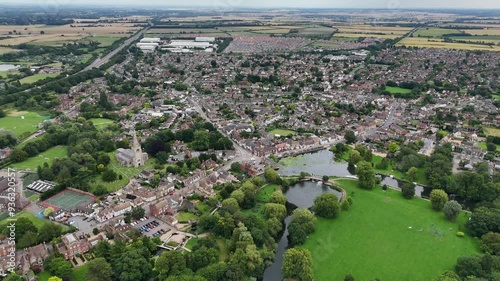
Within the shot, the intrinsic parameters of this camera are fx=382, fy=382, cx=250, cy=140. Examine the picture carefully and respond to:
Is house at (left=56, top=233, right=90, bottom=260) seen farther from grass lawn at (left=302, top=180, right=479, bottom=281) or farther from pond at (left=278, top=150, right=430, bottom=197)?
pond at (left=278, top=150, right=430, bottom=197)

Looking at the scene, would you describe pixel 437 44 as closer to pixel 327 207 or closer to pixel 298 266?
pixel 327 207

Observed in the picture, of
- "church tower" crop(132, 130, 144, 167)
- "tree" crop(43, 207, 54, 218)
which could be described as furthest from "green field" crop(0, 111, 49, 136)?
"tree" crop(43, 207, 54, 218)

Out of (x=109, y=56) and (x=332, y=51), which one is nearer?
(x=109, y=56)

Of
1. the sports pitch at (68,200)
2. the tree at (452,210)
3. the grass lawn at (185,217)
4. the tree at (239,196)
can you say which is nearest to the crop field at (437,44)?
the tree at (452,210)

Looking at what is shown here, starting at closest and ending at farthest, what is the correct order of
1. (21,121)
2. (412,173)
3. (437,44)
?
(412,173), (21,121), (437,44)

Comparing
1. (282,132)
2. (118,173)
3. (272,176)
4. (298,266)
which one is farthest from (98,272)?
(282,132)

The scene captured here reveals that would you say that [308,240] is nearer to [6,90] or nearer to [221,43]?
[6,90]

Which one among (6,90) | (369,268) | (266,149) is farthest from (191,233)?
(6,90)
